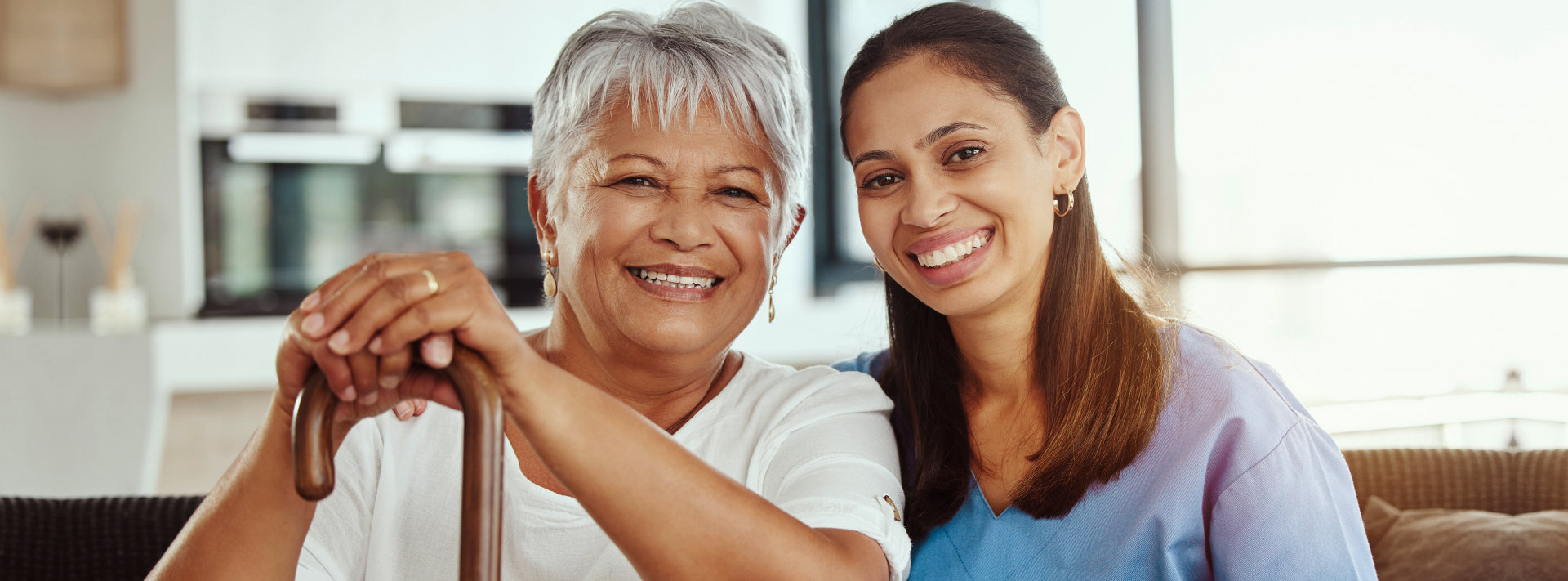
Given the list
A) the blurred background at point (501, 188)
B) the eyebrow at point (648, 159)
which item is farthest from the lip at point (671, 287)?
the blurred background at point (501, 188)

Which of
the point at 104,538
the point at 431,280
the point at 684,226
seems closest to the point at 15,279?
the point at 104,538

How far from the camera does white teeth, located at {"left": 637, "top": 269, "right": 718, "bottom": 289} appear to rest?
1168 mm

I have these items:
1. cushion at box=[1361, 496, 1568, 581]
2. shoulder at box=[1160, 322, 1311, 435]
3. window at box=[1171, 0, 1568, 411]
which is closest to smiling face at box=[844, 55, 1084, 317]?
shoulder at box=[1160, 322, 1311, 435]

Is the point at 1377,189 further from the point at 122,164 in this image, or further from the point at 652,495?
the point at 122,164

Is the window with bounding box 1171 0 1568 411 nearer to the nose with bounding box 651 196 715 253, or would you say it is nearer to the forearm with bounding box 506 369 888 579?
the nose with bounding box 651 196 715 253

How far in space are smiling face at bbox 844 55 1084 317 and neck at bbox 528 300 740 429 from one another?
0.26m

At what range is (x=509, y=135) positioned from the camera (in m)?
4.16

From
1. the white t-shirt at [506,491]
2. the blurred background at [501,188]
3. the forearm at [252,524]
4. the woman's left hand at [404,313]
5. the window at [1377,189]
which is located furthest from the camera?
the blurred background at [501,188]

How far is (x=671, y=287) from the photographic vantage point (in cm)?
117

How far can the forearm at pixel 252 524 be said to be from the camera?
874 millimetres

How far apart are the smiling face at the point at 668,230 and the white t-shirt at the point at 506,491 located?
0.13 metres

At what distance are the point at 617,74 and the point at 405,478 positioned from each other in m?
0.49

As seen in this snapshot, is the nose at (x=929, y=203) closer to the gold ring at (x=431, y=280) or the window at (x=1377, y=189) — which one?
the gold ring at (x=431, y=280)

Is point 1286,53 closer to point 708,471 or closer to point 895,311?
point 895,311
